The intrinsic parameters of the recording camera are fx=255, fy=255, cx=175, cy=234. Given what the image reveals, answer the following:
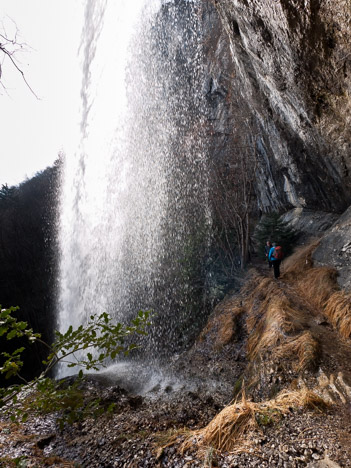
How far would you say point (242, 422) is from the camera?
2.20 meters

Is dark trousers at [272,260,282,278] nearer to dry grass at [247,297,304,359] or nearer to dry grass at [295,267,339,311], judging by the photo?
dry grass at [295,267,339,311]

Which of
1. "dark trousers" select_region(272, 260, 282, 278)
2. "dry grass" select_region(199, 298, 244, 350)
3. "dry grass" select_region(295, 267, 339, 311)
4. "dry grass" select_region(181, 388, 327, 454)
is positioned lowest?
"dry grass" select_region(199, 298, 244, 350)

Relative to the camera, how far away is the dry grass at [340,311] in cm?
355

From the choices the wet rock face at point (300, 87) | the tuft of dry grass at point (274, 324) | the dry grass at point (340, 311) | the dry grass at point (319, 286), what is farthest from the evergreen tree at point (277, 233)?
the dry grass at point (340, 311)

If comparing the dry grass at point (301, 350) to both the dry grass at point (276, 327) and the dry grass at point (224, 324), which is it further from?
the dry grass at point (224, 324)

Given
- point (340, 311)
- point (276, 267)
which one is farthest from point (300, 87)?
point (276, 267)

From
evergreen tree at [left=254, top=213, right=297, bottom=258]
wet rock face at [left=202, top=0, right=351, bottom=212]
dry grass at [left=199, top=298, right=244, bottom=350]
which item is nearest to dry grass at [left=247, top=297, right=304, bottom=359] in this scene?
dry grass at [left=199, top=298, right=244, bottom=350]

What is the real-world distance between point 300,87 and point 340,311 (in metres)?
3.89

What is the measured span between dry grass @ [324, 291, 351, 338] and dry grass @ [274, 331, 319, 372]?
0.58 meters

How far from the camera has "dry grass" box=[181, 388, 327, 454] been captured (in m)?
2.04

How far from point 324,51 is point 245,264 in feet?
24.0

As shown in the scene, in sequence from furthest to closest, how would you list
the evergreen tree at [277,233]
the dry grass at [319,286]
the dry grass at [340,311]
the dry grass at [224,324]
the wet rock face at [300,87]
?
the evergreen tree at [277,233], the dry grass at [224,324], the dry grass at [319,286], the wet rock face at [300,87], the dry grass at [340,311]

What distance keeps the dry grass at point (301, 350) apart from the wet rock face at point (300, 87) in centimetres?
363

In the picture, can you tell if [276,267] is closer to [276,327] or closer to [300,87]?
[276,327]
